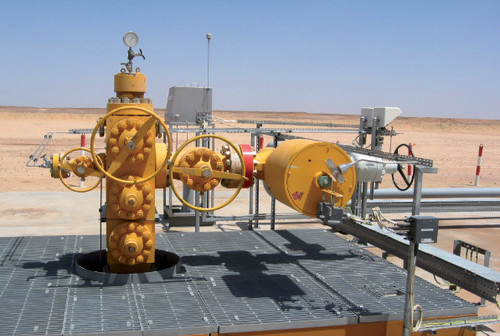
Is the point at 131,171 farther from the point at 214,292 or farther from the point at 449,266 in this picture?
the point at 449,266

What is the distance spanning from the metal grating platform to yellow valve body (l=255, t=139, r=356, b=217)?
0.94 m

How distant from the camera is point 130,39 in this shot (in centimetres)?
599

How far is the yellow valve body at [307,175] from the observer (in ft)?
18.0

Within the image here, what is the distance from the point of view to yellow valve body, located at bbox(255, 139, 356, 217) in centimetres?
550

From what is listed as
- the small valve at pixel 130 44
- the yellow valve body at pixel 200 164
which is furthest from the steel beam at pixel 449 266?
the small valve at pixel 130 44

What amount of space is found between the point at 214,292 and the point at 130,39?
116 inches

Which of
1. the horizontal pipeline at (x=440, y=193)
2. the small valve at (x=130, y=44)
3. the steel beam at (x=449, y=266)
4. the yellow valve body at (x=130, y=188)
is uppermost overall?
the small valve at (x=130, y=44)

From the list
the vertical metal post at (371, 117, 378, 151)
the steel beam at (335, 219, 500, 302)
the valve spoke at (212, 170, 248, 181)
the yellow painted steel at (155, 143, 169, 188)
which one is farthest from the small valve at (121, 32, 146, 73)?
the vertical metal post at (371, 117, 378, 151)

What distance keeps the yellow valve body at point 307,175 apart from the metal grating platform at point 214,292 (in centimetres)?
94

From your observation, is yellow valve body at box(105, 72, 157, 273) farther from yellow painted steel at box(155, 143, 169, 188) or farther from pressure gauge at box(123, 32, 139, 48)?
pressure gauge at box(123, 32, 139, 48)

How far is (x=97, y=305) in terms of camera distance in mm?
5047

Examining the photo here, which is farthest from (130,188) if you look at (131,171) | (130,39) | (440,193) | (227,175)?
(440,193)

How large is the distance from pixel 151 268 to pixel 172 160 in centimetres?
143

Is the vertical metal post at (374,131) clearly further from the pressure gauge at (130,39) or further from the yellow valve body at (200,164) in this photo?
the pressure gauge at (130,39)
